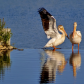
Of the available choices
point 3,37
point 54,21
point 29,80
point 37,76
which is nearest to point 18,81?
point 29,80

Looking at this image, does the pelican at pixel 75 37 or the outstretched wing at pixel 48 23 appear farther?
the pelican at pixel 75 37

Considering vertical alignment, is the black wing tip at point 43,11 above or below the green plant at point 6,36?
above

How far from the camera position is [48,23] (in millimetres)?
15555

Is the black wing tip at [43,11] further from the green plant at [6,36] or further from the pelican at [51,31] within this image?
the green plant at [6,36]

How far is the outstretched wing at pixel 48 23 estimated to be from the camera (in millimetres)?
14914

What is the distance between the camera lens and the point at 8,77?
604cm

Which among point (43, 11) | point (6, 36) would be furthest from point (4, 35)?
point (43, 11)

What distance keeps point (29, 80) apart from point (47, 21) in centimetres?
996

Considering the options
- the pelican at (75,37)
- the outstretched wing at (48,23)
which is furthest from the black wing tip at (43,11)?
the pelican at (75,37)

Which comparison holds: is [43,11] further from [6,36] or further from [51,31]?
[6,36]

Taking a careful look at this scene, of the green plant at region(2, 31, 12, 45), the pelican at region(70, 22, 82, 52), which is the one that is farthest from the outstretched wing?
the green plant at region(2, 31, 12, 45)

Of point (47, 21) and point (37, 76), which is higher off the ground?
point (47, 21)

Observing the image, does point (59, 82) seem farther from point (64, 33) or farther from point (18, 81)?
point (64, 33)

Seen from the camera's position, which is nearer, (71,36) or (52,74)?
(52,74)
